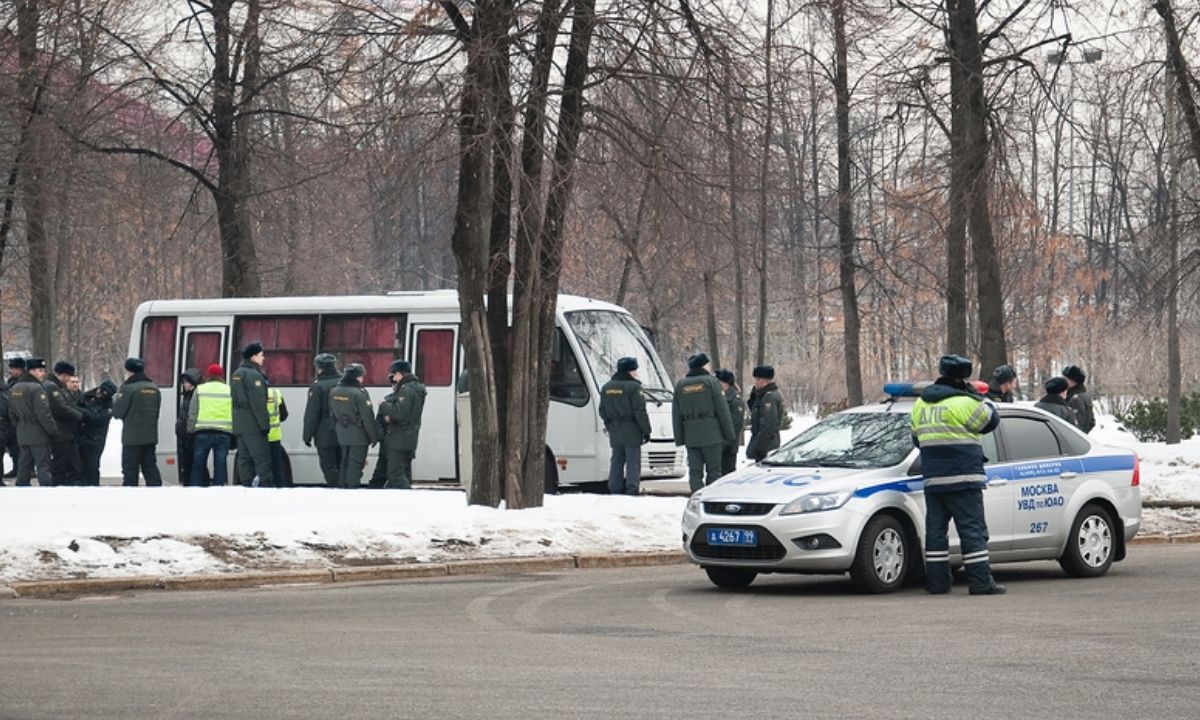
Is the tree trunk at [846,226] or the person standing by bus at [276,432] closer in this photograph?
the person standing by bus at [276,432]

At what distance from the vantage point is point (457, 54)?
1916 centimetres

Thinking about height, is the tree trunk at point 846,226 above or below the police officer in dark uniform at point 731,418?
above

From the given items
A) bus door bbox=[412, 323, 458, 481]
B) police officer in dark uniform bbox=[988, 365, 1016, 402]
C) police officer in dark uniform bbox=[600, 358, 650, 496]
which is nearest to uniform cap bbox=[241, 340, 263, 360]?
bus door bbox=[412, 323, 458, 481]

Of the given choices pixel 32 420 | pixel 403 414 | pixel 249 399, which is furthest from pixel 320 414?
pixel 32 420

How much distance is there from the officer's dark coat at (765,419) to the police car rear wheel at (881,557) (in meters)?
8.78

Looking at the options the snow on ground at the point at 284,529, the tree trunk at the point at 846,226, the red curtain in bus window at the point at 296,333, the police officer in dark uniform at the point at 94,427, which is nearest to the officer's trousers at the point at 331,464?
the red curtain in bus window at the point at 296,333

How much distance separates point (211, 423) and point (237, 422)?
399 millimetres

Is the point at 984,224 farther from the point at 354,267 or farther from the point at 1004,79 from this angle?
the point at 354,267

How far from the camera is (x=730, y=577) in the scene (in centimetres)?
1498

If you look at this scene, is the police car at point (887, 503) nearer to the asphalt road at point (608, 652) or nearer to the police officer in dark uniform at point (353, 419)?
the asphalt road at point (608, 652)

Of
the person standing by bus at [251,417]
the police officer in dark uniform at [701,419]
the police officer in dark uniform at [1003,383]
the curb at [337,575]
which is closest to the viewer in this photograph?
the curb at [337,575]

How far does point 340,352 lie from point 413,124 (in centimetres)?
844

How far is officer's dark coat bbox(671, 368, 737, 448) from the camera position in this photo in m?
22.4

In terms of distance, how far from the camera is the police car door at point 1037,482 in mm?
15328
